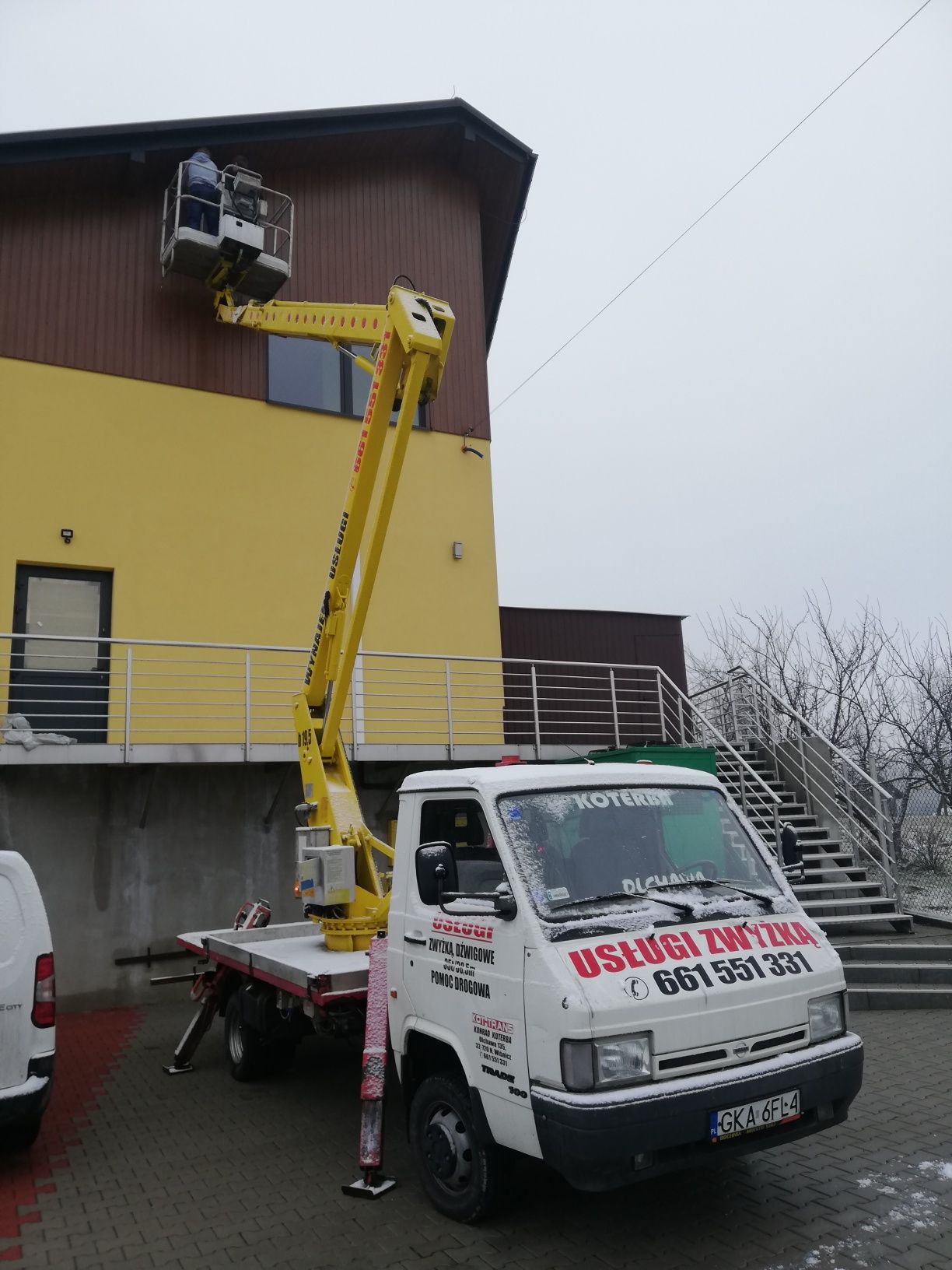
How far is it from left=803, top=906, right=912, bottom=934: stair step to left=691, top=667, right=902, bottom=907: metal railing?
202mm

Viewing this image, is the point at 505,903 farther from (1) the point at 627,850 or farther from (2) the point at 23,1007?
(2) the point at 23,1007

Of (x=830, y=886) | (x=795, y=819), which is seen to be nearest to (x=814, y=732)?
(x=795, y=819)

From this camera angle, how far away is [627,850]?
4.61m

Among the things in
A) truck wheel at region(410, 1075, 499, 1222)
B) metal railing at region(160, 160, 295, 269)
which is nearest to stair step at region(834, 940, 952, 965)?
truck wheel at region(410, 1075, 499, 1222)

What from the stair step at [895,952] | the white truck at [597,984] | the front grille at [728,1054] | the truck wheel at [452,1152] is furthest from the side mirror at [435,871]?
the stair step at [895,952]

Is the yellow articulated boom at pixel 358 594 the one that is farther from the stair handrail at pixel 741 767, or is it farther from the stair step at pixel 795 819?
the stair step at pixel 795 819

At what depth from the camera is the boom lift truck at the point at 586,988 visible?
12.4 ft

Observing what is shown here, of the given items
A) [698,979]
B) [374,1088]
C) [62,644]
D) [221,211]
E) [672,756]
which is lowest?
[374,1088]

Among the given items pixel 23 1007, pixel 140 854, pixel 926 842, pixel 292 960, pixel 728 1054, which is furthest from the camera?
pixel 926 842

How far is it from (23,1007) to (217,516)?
8.43m

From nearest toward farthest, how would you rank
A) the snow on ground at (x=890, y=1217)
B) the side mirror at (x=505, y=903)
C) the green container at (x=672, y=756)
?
the snow on ground at (x=890, y=1217), the side mirror at (x=505, y=903), the green container at (x=672, y=756)

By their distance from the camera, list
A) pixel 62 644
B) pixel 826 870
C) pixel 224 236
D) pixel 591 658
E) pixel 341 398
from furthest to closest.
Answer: pixel 591 658 → pixel 341 398 → pixel 224 236 → pixel 62 644 → pixel 826 870

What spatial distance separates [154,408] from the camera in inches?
498

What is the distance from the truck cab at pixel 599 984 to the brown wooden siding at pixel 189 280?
387 inches
